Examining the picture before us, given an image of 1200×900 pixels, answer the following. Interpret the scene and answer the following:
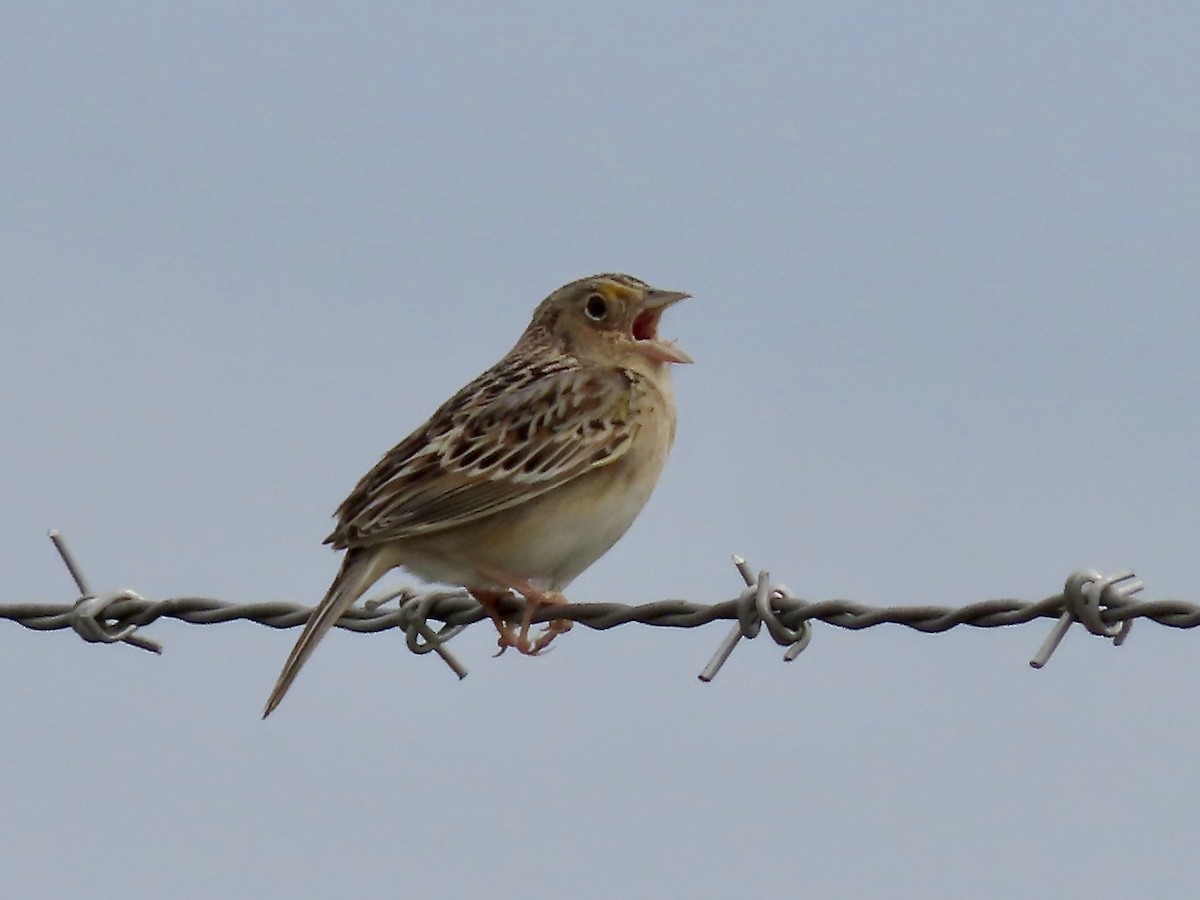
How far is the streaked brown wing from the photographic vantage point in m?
8.95

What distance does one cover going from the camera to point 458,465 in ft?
30.3

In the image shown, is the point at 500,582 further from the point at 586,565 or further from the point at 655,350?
the point at 655,350

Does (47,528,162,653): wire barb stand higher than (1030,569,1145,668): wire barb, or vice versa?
(1030,569,1145,668): wire barb

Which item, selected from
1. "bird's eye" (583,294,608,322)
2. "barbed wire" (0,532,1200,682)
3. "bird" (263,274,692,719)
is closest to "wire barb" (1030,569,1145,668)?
"barbed wire" (0,532,1200,682)

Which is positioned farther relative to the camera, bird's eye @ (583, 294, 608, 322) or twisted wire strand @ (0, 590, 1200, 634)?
bird's eye @ (583, 294, 608, 322)

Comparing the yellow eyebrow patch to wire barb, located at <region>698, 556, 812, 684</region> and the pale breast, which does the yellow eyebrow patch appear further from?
wire barb, located at <region>698, 556, 812, 684</region>

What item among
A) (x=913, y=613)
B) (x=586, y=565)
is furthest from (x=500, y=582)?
(x=913, y=613)

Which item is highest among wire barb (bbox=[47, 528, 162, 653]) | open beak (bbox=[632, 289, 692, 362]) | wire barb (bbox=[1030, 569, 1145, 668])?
open beak (bbox=[632, 289, 692, 362])

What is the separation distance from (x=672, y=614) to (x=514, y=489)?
217 cm

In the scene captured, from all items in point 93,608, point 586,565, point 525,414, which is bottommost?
point 93,608

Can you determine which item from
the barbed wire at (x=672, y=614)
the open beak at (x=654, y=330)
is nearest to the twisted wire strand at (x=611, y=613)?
the barbed wire at (x=672, y=614)

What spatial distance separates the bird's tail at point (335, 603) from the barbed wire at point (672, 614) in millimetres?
80

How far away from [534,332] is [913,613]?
15.6 feet

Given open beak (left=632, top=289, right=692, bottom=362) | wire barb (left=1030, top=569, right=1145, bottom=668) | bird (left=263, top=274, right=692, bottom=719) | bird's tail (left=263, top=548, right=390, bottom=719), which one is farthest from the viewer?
open beak (left=632, top=289, right=692, bottom=362)
